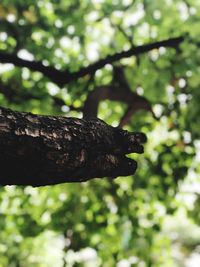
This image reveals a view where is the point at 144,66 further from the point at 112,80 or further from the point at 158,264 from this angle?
the point at 158,264

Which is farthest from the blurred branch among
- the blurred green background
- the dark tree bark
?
the dark tree bark

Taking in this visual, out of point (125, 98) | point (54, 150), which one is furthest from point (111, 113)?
point (54, 150)

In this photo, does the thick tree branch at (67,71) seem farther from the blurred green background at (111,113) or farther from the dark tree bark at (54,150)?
the dark tree bark at (54,150)

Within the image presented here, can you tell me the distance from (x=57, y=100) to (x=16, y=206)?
1.99m

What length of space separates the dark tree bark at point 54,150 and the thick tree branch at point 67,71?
2824 millimetres

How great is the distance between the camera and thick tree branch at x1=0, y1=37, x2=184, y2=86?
4.98 metres

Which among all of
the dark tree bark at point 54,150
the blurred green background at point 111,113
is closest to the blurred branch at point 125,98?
the blurred green background at point 111,113

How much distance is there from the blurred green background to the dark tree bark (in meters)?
3.54

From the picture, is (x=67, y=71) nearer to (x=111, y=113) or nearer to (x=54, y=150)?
(x=111, y=113)

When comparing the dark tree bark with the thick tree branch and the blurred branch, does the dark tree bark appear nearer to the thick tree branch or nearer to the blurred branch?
the thick tree branch

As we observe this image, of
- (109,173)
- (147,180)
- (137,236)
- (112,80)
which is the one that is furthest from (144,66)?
(109,173)

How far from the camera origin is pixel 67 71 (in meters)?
5.38

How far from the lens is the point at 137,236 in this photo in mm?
6020

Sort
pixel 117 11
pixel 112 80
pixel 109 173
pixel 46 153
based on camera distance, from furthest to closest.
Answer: pixel 112 80 → pixel 117 11 → pixel 109 173 → pixel 46 153
